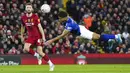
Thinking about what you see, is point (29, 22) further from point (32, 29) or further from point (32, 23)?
point (32, 29)

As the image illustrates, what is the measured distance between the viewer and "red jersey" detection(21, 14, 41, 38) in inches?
770

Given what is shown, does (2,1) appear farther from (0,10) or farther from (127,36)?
(127,36)

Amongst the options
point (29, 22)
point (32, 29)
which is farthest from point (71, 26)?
point (32, 29)

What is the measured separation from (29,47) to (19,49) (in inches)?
309

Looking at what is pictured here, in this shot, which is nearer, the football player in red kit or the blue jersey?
the blue jersey

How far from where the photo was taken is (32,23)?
19766 mm

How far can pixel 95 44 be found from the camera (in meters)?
30.3

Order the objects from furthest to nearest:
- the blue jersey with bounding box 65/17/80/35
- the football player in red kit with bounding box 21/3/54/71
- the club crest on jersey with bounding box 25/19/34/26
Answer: the club crest on jersey with bounding box 25/19/34/26 → the football player in red kit with bounding box 21/3/54/71 → the blue jersey with bounding box 65/17/80/35

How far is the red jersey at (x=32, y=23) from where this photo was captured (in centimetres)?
1955

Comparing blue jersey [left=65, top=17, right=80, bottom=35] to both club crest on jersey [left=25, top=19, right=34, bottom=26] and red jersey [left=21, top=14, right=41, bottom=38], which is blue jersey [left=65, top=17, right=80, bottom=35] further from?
club crest on jersey [left=25, top=19, right=34, bottom=26]

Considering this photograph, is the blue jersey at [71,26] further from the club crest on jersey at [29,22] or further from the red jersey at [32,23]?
the club crest on jersey at [29,22]

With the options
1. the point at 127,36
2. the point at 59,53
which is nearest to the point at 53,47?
the point at 59,53

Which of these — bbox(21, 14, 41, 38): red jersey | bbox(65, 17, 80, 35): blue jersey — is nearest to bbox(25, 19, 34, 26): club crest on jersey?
bbox(21, 14, 41, 38): red jersey

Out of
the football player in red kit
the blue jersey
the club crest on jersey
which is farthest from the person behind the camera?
the club crest on jersey
